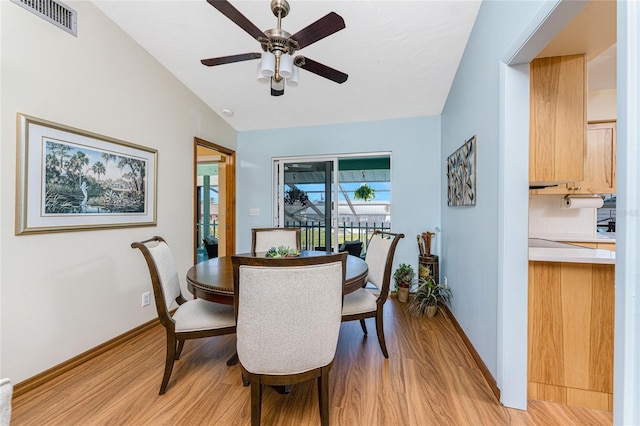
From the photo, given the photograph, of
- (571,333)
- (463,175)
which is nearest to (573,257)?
(571,333)

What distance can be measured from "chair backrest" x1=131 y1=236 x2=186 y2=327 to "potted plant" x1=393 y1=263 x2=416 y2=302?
2543 millimetres

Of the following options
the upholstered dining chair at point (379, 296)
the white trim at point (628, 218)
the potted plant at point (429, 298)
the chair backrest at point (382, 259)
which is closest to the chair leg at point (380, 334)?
the upholstered dining chair at point (379, 296)

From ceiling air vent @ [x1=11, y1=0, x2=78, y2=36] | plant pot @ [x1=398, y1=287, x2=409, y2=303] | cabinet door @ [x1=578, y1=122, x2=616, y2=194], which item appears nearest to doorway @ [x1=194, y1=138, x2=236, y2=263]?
ceiling air vent @ [x1=11, y1=0, x2=78, y2=36]

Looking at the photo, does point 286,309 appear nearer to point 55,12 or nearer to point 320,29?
point 320,29

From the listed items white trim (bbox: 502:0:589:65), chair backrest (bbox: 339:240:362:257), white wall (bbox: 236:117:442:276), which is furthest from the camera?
chair backrest (bbox: 339:240:362:257)

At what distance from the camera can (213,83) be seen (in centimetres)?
316

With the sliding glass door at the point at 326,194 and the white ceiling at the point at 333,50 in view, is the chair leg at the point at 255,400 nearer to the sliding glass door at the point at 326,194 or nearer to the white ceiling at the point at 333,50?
the white ceiling at the point at 333,50

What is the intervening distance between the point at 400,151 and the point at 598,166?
2.00 m

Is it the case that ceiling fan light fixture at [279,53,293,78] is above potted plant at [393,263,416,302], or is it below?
above

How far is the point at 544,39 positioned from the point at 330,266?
1.56 metres

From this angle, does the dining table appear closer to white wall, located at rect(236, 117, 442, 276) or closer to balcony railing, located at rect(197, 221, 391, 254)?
white wall, located at rect(236, 117, 442, 276)

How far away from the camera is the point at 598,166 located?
103 inches

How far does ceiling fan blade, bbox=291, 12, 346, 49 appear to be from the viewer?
4.81ft

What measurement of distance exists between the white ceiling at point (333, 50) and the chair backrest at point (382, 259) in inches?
70.2
